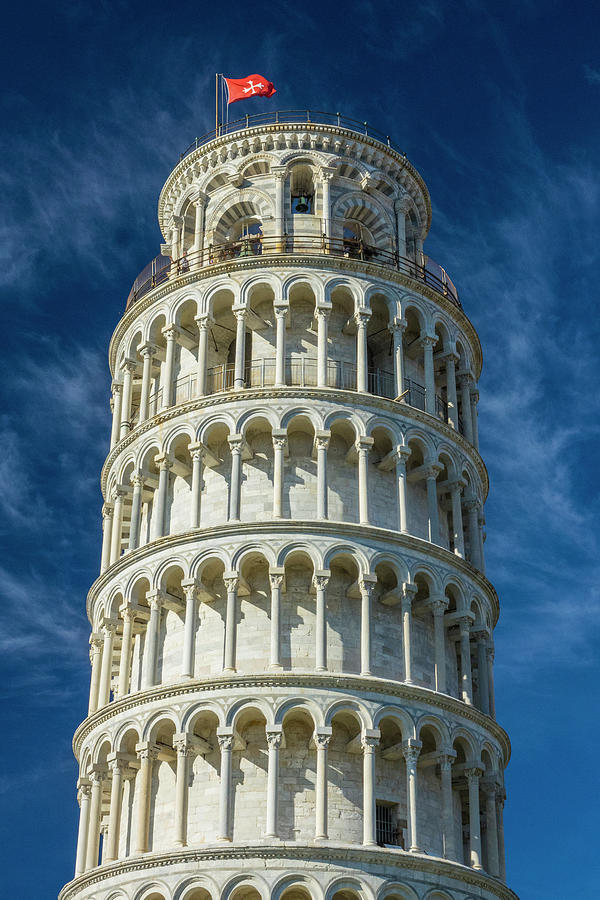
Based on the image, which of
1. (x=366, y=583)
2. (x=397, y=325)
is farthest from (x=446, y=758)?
(x=397, y=325)

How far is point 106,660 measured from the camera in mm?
47125

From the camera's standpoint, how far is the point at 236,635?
43.6 metres

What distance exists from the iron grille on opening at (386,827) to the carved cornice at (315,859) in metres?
1.42

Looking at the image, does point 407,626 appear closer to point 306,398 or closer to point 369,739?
point 369,739

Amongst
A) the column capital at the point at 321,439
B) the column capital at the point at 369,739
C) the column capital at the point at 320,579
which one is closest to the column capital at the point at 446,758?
the column capital at the point at 369,739

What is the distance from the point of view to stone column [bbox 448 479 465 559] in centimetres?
4850

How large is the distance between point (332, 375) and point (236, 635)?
34.1ft

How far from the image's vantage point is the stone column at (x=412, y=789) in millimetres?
41000

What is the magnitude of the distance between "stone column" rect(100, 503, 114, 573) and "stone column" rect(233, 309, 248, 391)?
22.7 ft

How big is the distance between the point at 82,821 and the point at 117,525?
10270 millimetres

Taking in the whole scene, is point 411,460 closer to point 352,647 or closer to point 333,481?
point 333,481

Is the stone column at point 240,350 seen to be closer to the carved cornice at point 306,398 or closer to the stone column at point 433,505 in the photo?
the carved cornice at point 306,398

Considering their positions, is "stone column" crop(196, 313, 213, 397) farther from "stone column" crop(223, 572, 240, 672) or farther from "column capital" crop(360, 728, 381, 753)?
"column capital" crop(360, 728, 381, 753)

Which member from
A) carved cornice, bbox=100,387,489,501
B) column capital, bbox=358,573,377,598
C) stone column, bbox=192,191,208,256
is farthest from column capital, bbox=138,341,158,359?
column capital, bbox=358,573,377,598
